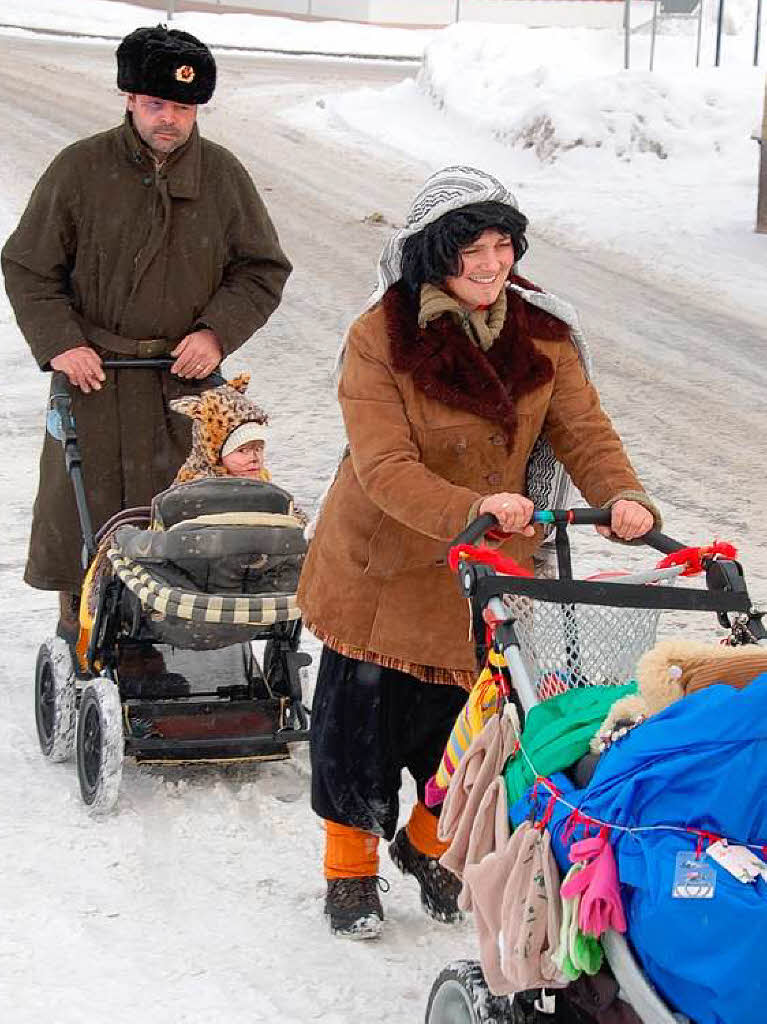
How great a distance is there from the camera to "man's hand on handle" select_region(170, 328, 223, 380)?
18.4ft

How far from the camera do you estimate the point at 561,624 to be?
359 cm

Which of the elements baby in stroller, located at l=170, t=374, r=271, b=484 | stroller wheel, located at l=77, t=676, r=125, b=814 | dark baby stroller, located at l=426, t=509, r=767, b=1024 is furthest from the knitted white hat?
dark baby stroller, located at l=426, t=509, r=767, b=1024

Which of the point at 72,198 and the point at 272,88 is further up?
the point at 72,198

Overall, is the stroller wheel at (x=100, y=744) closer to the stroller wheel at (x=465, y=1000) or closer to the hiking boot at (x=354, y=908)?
the hiking boot at (x=354, y=908)

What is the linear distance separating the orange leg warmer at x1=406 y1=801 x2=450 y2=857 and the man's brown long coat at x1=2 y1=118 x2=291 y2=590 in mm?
1899

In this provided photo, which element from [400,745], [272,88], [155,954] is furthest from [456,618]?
[272,88]

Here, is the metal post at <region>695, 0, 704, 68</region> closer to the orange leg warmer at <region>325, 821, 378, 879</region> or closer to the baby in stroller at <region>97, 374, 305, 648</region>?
the baby in stroller at <region>97, 374, 305, 648</region>

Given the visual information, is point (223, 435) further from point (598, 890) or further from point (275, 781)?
point (598, 890)

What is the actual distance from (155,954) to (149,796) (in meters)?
0.98

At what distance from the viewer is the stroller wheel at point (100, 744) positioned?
15.8 ft

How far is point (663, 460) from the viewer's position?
880 centimetres

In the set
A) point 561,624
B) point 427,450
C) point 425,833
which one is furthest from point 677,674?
point 425,833

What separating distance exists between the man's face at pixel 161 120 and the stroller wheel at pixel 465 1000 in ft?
10.2

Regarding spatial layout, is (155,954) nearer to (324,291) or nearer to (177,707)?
(177,707)
